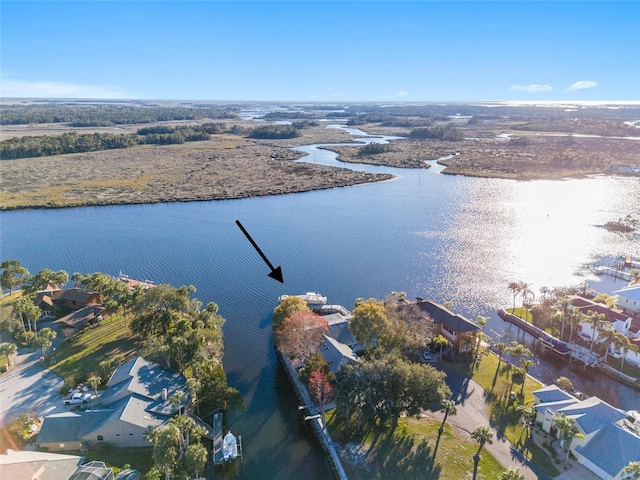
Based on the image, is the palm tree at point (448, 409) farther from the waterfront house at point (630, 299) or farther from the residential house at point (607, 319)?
the waterfront house at point (630, 299)

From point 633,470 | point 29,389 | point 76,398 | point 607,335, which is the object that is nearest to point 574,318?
point 607,335

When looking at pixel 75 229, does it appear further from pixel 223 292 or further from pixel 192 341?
pixel 192 341

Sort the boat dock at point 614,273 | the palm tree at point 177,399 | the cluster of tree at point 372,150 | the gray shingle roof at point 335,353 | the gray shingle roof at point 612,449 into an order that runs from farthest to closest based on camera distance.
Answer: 1. the cluster of tree at point 372,150
2. the boat dock at point 614,273
3. the gray shingle roof at point 335,353
4. the palm tree at point 177,399
5. the gray shingle roof at point 612,449

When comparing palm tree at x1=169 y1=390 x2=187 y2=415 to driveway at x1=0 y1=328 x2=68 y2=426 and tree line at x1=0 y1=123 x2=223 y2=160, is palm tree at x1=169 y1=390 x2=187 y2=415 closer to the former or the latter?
driveway at x1=0 y1=328 x2=68 y2=426

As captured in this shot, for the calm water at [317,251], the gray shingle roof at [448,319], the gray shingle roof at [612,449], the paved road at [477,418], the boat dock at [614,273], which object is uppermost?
the gray shingle roof at [448,319]

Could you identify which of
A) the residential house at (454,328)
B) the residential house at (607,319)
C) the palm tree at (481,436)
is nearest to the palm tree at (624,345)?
the residential house at (607,319)

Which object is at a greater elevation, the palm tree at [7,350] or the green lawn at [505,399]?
the palm tree at [7,350]

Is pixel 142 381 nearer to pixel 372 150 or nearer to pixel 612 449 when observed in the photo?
pixel 612 449
